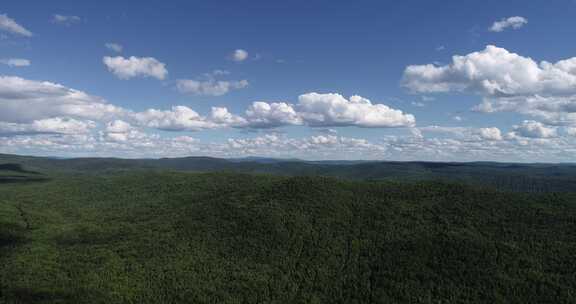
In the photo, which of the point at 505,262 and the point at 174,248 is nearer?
the point at 505,262

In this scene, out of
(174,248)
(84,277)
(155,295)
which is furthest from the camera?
(174,248)

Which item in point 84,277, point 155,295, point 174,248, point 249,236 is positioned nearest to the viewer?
point 155,295

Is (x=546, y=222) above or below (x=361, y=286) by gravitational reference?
above

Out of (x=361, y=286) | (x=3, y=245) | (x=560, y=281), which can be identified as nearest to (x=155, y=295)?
(x=361, y=286)

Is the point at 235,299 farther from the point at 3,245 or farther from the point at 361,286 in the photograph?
the point at 3,245

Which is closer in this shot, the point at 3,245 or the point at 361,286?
the point at 361,286

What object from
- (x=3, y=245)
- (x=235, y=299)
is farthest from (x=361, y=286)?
(x=3, y=245)

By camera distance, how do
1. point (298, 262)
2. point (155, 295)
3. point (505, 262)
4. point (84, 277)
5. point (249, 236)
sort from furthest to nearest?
1. point (249, 236)
2. point (298, 262)
3. point (505, 262)
4. point (84, 277)
5. point (155, 295)

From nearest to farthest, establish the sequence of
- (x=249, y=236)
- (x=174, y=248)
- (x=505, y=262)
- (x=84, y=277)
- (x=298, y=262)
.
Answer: (x=84, y=277) < (x=505, y=262) < (x=298, y=262) < (x=174, y=248) < (x=249, y=236)
